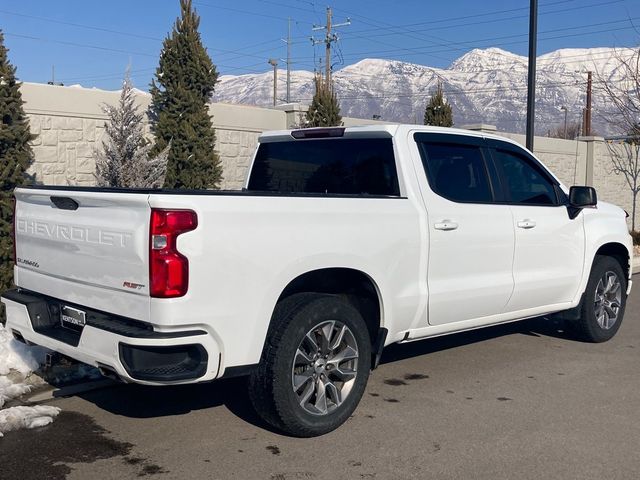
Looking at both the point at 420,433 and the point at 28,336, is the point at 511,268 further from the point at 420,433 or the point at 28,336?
the point at 28,336

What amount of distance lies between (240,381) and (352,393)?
1.32 m

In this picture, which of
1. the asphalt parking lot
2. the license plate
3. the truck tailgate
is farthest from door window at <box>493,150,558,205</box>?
the license plate

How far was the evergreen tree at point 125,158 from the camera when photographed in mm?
9250

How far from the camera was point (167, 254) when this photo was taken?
3.97 m

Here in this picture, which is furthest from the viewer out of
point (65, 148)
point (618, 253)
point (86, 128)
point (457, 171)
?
point (86, 128)

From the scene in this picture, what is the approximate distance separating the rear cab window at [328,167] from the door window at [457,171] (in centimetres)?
33

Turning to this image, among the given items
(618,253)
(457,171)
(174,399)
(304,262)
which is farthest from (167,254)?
(618,253)

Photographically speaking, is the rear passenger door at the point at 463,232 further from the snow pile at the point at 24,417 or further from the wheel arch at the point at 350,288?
the snow pile at the point at 24,417

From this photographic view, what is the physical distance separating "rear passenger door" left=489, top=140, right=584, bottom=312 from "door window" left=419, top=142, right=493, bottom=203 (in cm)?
24

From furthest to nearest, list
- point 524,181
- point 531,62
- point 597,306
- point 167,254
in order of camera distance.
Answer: point 531,62
point 597,306
point 524,181
point 167,254

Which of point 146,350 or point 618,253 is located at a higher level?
point 618,253

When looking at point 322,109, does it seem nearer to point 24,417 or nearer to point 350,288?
point 350,288

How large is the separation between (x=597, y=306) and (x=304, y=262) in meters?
4.10

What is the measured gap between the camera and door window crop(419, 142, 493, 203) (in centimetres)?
570
